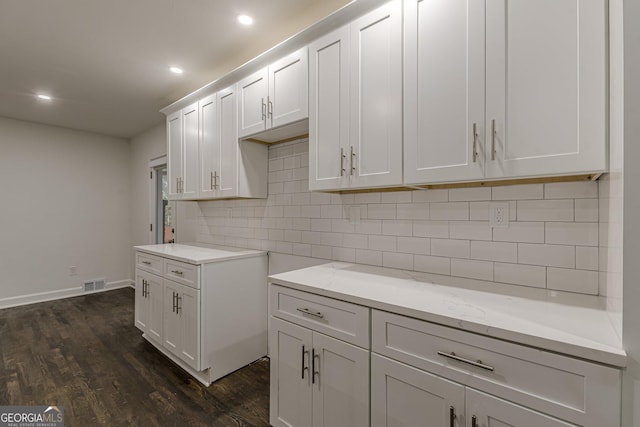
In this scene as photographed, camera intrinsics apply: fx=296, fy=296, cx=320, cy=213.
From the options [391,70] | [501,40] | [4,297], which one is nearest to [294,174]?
[391,70]

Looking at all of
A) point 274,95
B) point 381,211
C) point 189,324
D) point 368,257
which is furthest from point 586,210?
point 189,324

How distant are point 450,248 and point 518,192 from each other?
1.42ft

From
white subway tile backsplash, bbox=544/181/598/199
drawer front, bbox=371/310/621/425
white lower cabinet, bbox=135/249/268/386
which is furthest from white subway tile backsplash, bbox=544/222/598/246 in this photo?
white lower cabinet, bbox=135/249/268/386

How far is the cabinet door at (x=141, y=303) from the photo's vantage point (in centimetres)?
292

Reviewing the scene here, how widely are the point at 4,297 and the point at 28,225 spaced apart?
1.02m

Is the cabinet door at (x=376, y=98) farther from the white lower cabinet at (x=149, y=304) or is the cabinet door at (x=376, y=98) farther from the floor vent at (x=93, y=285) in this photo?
the floor vent at (x=93, y=285)

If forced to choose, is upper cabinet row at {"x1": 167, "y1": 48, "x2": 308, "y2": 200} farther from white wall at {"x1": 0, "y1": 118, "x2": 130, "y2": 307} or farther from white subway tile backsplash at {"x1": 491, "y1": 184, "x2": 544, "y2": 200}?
white wall at {"x1": 0, "y1": 118, "x2": 130, "y2": 307}

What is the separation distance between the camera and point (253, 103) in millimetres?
2332

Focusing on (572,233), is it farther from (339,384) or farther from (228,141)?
(228,141)

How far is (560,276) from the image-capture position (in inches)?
52.3

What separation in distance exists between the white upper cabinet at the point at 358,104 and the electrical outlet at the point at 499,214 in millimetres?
495

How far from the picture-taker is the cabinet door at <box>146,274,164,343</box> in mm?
2664

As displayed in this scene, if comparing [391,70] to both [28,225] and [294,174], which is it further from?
[28,225]

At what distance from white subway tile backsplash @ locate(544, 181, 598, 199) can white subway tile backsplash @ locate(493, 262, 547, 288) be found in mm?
340
